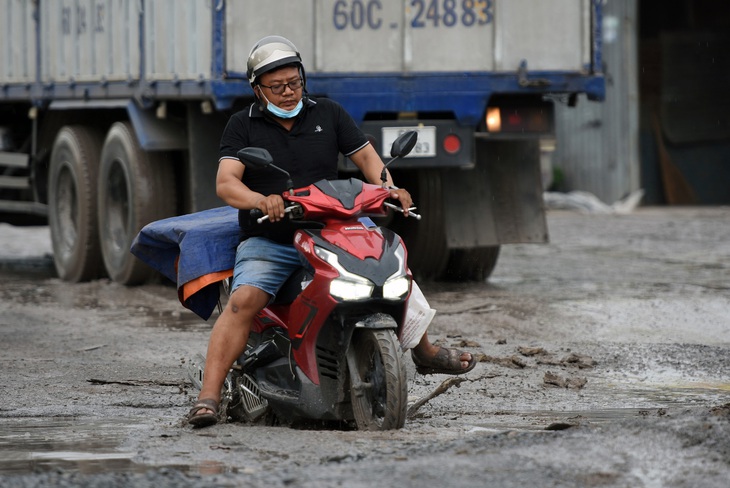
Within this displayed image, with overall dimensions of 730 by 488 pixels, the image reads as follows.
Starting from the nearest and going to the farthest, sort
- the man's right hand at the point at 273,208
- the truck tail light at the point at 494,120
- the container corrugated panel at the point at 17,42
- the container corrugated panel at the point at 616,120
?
the man's right hand at the point at 273,208 → the truck tail light at the point at 494,120 → the container corrugated panel at the point at 17,42 → the container corrugated panel at the point at 616,120

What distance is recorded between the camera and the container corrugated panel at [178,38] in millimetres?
10773

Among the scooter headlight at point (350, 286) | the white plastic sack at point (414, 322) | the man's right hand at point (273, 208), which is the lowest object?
the white plastic sack at point (414, 322)

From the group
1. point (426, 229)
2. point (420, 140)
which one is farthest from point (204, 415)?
point (426, 229)

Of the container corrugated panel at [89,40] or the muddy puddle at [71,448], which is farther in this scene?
the container corrugated panel at [89,40]

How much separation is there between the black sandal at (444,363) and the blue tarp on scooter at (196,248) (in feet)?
3.04

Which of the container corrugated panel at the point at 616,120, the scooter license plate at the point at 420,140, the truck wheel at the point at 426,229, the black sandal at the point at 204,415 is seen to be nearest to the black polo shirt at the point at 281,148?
the black sandal at the point at 204,415

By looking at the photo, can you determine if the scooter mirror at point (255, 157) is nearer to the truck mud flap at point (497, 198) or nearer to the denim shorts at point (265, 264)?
the denim shorts at point (265, 264)

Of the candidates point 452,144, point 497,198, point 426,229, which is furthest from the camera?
point 426,229

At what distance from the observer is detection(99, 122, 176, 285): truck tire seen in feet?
39.0

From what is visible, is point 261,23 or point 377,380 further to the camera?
point 261,23

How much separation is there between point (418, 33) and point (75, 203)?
13.5 ft

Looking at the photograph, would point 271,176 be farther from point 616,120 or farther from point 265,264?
point 616,120

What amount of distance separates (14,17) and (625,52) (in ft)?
37.3

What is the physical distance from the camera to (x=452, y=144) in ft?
35.3
